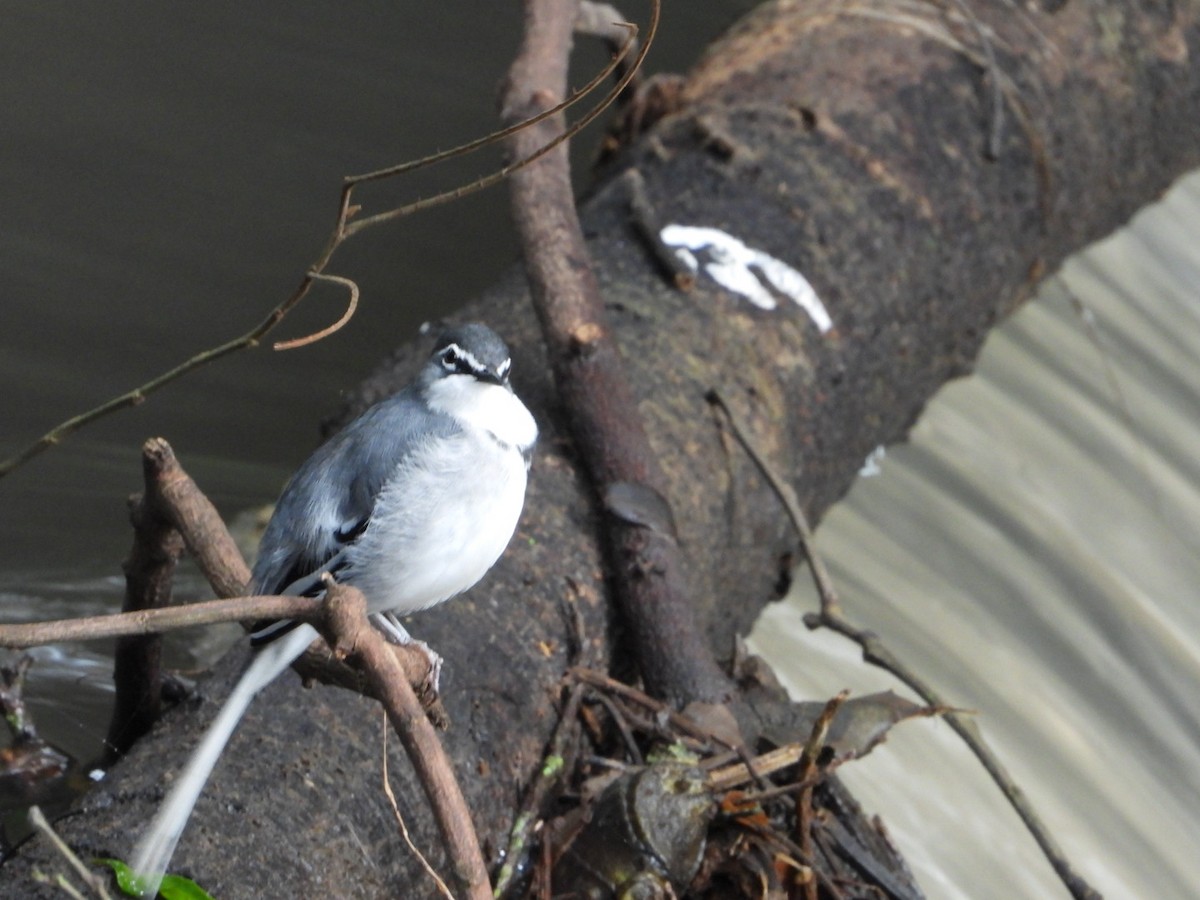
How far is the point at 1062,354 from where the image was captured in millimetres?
3643

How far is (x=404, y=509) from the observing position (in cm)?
143

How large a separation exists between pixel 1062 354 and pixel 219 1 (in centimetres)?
279

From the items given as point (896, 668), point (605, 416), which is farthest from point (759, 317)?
point (896, 668)

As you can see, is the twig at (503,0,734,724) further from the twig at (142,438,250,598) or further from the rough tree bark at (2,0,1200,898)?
the twig at (142,438,250,598)

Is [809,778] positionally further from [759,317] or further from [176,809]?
[759,317]

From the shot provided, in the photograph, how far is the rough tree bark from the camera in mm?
1472

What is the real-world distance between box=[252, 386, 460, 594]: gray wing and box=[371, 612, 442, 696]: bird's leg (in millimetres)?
123

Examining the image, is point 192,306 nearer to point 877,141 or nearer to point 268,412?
point 268,412

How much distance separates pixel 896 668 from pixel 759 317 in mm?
668

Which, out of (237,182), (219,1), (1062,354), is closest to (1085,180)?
(1062,354)

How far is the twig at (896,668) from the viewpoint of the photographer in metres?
1.91

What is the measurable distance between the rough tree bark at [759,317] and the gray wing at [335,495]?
0.18 meters

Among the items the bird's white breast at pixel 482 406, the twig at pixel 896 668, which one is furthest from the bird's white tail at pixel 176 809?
the twig at pixel 896 668

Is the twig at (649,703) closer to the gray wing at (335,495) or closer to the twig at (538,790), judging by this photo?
the twig at (538,790)
